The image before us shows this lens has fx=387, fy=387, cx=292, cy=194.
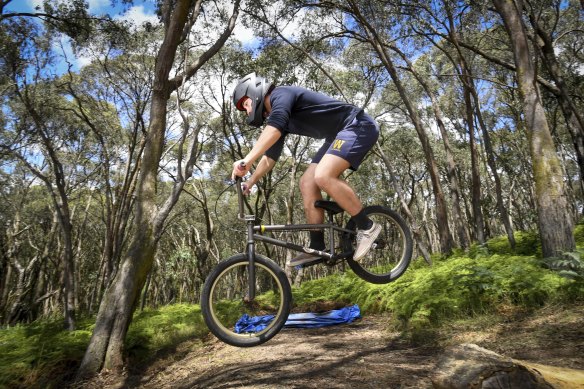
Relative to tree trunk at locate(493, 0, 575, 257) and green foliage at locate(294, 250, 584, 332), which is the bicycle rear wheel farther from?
tree trunk at locate(493, 0, 575, 257)

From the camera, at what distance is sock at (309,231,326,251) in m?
3.81

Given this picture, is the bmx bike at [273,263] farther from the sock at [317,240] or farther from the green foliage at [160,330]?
the green foliage at [160,330]

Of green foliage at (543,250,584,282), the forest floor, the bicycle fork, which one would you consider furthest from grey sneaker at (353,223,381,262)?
green foliage at (543,250,584,282)

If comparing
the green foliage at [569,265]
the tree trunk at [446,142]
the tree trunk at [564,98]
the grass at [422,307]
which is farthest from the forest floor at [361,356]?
the tree trunk at [564,98]

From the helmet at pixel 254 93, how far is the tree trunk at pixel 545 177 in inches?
208

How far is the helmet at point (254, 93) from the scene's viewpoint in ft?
11.6

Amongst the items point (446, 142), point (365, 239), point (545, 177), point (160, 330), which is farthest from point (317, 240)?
point (446, 142)

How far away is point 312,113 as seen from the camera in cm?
377

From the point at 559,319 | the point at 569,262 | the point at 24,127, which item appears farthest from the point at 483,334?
the point at 24,127

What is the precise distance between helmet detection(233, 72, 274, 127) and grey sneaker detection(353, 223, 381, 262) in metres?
1.46

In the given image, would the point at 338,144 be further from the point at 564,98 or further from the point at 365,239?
the point at 564,98

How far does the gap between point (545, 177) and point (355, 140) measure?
460 cm

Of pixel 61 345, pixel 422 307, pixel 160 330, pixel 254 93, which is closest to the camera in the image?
pixel 254 93

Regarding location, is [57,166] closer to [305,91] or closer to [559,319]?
[305,91]
